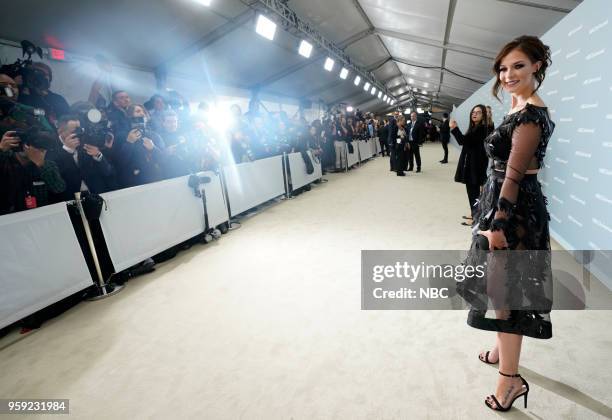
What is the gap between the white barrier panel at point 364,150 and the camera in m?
13.1

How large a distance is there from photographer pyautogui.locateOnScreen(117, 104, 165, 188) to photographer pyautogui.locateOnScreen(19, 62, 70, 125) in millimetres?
773

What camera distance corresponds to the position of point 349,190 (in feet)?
25.1

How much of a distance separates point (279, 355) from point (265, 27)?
683 centimetres

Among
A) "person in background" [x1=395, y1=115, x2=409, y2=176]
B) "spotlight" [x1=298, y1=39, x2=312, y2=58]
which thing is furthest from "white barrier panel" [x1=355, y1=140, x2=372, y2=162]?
"spotlight" [x1=298, y1=39, x2=312, y2=58]

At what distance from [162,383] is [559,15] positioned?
6913mm

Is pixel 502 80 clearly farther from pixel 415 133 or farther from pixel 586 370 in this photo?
pixel 415 133

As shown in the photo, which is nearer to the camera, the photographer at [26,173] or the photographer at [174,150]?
the photographer at [26,173]

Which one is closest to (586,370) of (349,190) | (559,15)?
(559,15)

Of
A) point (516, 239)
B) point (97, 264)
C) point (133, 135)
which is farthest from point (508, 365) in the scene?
point (133, 135)

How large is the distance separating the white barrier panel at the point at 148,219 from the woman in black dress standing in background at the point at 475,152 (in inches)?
142

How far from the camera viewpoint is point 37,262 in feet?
8.71

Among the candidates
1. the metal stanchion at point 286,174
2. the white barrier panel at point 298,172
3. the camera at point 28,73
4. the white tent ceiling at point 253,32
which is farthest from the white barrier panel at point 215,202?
the white tent ceiling at point 253,32

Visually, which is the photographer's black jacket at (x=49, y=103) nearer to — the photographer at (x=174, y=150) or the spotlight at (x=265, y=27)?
the photographer at (x=174, y=150)

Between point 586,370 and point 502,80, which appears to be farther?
point 586,370
